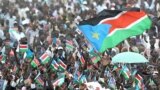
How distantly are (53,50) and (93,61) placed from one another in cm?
228

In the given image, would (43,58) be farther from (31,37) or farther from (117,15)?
(31,37)

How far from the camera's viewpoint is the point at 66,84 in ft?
59.6

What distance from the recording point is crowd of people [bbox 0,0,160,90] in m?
18.5

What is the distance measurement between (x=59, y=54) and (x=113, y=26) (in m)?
4.56

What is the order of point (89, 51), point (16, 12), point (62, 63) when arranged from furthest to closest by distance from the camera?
point (16, 12) → point (89, 51) → point (62, 63)

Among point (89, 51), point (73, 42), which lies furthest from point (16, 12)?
point (89, 51)

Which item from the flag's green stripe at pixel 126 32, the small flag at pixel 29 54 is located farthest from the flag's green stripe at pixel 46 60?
the flag's green stripe at pixel 126 32

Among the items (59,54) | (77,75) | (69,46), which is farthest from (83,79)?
(69,46)

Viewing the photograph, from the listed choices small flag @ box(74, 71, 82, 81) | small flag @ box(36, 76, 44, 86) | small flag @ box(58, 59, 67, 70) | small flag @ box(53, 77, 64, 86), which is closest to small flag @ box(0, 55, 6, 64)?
small flag @ box(58, 59, 67, 70)

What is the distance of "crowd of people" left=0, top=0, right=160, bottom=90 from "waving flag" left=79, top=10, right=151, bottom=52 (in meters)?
1.17

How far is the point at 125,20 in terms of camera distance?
58.3ft

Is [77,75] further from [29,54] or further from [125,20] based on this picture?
[29,54]

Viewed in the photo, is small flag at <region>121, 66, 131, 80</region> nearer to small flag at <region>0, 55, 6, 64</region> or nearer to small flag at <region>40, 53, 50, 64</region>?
small flag at <region>40, 53, 50, 64</region>

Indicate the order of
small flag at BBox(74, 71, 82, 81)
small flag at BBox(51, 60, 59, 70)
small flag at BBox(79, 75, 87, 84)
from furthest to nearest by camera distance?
small flag at BBox(51, 60, 59, 70), small flag at BBox(74, 71, 82, 81), small flag at BBox(79, 75, 87, 84)
